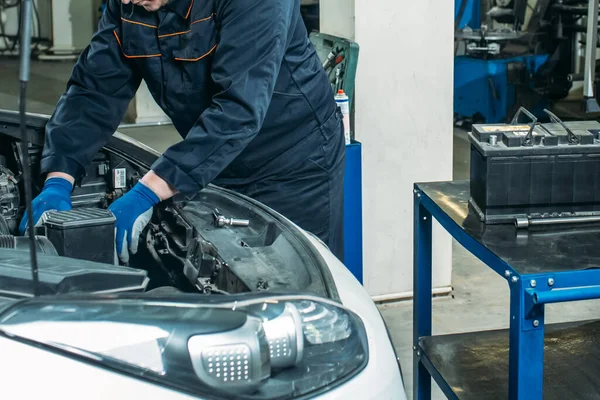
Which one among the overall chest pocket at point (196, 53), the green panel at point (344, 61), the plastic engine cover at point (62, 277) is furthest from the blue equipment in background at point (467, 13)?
the plastic engine cover at point (62, 277)

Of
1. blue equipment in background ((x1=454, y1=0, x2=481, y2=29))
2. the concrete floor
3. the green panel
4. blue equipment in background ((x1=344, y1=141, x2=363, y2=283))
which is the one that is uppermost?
blue equipment in background ((x1=454, y1=0, x2=481, y2=29))

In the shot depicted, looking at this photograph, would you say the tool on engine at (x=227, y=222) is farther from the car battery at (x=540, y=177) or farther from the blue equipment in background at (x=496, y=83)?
the blue equipment in background at (x=496, y=83)

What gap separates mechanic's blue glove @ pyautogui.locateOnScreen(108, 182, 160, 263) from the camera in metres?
1.89

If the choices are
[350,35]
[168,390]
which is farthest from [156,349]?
[350,35]

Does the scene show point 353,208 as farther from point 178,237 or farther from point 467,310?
point 178,237

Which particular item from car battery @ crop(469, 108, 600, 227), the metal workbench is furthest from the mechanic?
car battery @ crop(469, 108, 600, 227)

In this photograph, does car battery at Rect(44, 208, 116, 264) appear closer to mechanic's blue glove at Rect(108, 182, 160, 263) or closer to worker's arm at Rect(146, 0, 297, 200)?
mechanic's blue glove at Rect(108, 182, 160, 263)

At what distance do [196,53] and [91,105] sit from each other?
1.33 ft

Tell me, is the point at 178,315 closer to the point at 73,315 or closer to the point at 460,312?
the point at 73,315

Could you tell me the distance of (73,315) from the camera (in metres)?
1.13

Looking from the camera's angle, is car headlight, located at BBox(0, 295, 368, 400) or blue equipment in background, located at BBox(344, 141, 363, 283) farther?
blue equipment in background, located at BBox(344, 141, 363, 283)

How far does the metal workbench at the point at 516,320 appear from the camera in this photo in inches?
64.3

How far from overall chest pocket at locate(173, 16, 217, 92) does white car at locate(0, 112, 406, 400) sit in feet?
1.78

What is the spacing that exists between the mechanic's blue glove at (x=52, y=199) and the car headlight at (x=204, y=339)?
3.04ft
